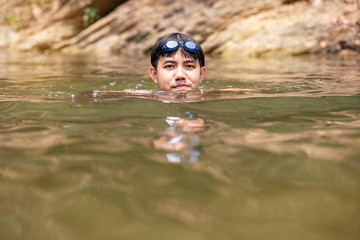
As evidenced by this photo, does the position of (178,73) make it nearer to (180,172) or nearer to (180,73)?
(180,73)

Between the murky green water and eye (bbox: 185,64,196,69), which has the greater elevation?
eye (bbox: 185,64,196,69)

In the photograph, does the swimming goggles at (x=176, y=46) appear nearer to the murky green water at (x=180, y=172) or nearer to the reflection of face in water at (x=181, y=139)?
the murky green water at (x=180, y=172)

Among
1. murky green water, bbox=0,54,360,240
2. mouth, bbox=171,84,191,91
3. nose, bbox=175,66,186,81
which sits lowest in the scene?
murky green water, bbox=0,54,360,240

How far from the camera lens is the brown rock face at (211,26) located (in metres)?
8.40

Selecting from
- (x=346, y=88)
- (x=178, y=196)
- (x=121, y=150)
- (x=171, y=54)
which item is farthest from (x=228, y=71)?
(x=178, y=196)

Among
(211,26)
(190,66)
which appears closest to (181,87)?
(190,66)

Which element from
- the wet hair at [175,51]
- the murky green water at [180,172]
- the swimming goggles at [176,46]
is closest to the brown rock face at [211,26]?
the wet hair at [175,51]

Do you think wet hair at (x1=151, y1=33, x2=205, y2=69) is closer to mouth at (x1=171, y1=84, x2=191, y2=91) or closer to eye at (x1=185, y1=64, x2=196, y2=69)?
eye at (x1=185, y1=64, x2=196, y2=69)

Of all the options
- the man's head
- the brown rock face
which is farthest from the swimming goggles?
the brown rock face

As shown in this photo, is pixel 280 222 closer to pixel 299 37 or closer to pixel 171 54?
pixel 171 54

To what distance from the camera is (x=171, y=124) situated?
6.84ft

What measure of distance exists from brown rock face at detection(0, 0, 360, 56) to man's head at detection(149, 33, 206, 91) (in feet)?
16.3

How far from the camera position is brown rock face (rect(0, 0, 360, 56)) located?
27.6ft

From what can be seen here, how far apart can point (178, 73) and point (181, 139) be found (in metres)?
2.15
